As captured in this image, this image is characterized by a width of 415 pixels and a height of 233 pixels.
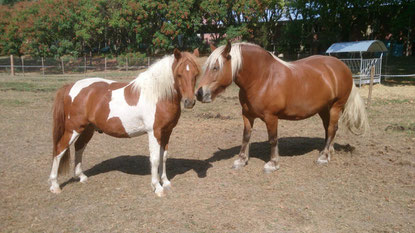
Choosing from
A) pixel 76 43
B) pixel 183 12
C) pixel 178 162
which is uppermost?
pixel 183 12

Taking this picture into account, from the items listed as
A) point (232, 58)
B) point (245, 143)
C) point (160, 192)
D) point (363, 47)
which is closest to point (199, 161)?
point (245, 143)

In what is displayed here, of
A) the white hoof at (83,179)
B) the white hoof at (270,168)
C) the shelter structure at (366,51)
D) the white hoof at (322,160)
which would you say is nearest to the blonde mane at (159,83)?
the white hoof at (83,179)

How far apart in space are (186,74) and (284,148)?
3.45 metres

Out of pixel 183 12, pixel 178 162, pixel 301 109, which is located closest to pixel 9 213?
pixel 178 162

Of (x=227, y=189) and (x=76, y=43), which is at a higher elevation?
(x=76, y=43)

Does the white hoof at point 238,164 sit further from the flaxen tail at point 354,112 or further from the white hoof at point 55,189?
the white hoof at point 55,189

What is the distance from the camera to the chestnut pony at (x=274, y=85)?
4.16 metres

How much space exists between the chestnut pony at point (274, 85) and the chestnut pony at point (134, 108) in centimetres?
48

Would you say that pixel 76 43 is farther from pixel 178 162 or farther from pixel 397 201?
pixel 397 201

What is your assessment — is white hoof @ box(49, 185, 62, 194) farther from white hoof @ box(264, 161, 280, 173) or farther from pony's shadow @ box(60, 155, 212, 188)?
white hoof @ box(264, 161, 280, 173)

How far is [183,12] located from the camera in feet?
82.3

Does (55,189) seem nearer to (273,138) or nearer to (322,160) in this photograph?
(273,138)

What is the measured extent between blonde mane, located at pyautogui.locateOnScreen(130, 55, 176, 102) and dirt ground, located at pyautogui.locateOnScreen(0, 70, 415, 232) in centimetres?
135

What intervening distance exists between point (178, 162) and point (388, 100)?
9.83 meters
